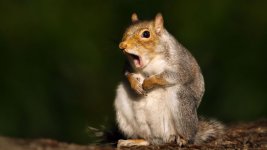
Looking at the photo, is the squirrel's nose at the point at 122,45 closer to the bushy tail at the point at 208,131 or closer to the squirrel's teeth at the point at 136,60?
the squirrel's teeth at the point at 136,60

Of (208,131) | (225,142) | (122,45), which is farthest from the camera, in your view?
(208,131)

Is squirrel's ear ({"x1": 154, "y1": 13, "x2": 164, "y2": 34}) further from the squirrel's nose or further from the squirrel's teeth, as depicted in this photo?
the squirrel's nose

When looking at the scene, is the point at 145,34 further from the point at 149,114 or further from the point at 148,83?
the point at 149,114

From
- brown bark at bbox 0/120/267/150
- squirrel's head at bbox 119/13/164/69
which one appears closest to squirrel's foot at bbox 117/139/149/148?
brown bark at bbox 0/120/267/150

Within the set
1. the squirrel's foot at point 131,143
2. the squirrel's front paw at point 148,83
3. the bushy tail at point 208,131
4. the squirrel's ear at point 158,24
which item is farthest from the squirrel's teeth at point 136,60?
the bushy tail at point 208,131

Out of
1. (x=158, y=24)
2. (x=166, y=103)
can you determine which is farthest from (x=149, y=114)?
(x=158, y=24)

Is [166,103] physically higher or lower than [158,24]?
lower
